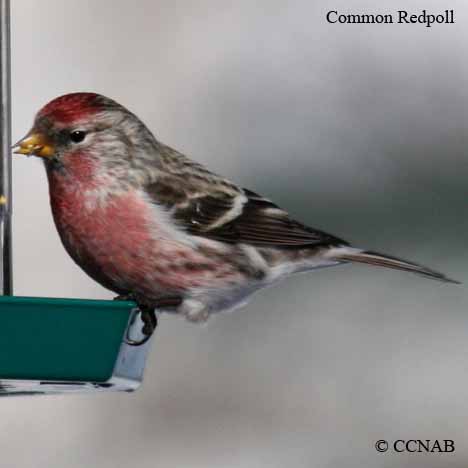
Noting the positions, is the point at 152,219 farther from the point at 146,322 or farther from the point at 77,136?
the point at 146,322

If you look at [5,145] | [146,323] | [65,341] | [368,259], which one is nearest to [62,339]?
[65,341]

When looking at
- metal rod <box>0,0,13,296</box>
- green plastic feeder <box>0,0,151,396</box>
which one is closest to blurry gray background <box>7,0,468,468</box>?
metal rod <box>0,0,13,296</box>

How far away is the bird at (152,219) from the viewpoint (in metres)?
1.77

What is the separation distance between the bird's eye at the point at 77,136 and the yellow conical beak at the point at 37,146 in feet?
0.19

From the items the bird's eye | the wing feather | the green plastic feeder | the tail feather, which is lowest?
the green plastic feeder

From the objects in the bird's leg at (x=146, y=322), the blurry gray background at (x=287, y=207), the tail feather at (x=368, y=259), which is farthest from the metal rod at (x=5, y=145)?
the blurry gray background at (x=287, y=207)

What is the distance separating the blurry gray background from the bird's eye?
664mm

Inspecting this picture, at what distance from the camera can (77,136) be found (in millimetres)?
1887

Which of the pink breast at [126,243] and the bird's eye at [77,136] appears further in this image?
the bird's eye at [77,136]

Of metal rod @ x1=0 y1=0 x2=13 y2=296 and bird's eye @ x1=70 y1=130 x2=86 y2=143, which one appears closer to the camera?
metal rod @ x1=0 y1=0 x2=13 y2=296

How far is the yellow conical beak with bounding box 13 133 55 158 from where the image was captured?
Result: 177 centimetres

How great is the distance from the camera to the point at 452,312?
9.46 ft

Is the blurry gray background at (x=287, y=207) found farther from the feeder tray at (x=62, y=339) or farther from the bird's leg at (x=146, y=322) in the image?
the feeder tray at (x=62, y=339)

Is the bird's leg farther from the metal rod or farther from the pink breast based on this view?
the pink breast
